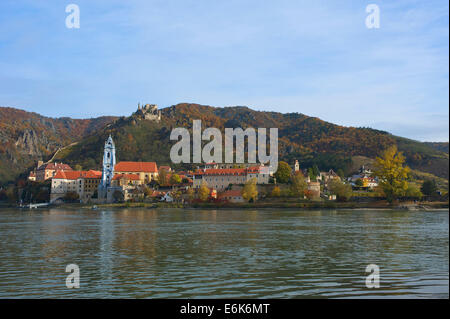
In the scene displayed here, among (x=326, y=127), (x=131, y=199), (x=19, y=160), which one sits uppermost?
(x=326, y=127)

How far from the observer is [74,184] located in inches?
4213

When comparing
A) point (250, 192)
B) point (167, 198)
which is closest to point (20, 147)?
point (167, 198)

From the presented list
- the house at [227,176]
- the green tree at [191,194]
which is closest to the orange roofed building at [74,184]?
the house at [227,176]

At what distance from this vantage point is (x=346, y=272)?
15.0 metres

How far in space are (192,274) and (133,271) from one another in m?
2.22

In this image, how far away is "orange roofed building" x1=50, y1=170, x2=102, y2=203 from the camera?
104 m

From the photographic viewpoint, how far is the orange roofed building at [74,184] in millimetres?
104062

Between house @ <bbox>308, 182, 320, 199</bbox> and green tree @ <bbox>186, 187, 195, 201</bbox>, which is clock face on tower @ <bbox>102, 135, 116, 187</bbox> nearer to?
green tree @ <bbox>186, 187, 195, 201</bbox>

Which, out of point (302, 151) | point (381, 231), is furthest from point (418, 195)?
point (302, 151)

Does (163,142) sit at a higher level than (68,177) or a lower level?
higher

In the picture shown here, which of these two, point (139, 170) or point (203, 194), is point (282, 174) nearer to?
point (203, 194)

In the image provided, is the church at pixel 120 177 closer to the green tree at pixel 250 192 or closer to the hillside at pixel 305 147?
the hillside at pixel 305 147

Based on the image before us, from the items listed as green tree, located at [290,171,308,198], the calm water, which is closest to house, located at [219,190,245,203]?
green tree, located at [290,171,308,198]
